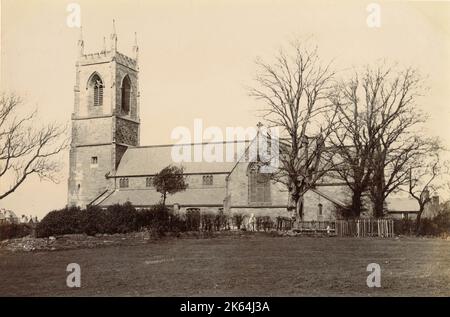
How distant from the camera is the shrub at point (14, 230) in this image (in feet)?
89.7

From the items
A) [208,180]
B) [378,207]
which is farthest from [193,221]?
[208,180]

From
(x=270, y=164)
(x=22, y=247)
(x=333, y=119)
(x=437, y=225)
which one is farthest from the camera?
(x=270, y=164)

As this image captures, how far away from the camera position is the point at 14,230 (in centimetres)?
2903

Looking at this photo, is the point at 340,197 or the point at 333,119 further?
the point at 340,197

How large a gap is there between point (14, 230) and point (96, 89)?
3505cm

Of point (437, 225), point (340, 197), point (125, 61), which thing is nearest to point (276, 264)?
point (437, 225)

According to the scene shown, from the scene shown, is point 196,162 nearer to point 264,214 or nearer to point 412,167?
point 264,214

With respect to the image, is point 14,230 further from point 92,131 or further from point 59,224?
point 92,131

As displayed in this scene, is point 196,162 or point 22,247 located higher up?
point 196,162

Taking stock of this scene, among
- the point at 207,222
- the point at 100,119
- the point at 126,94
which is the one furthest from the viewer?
the point at 126,94

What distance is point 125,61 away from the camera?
61062 millimetres

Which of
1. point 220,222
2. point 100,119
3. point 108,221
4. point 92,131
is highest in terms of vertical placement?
point 100,119
